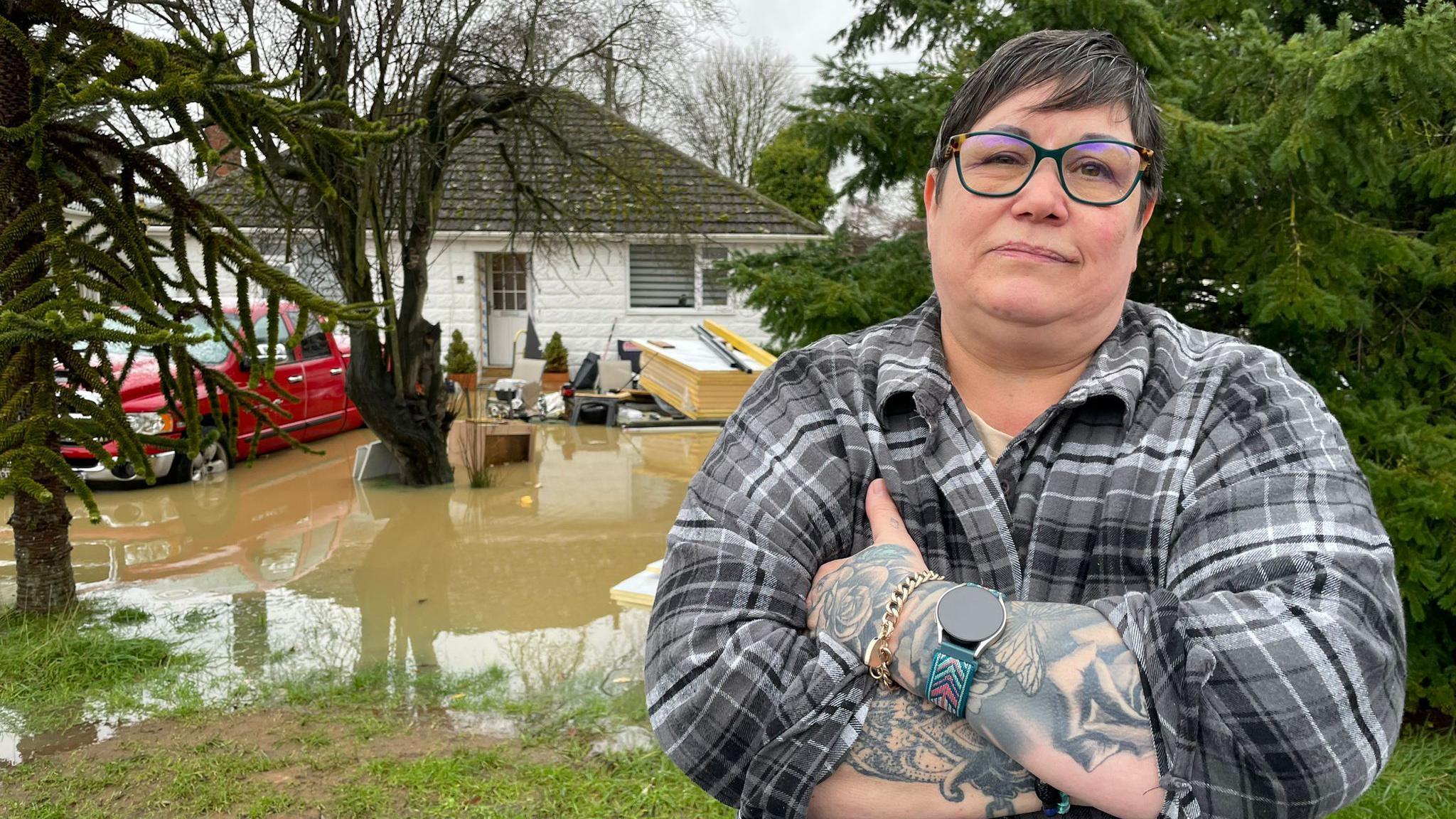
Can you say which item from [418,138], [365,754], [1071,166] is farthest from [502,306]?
[1071,166]

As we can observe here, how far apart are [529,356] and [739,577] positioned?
16.7 metres

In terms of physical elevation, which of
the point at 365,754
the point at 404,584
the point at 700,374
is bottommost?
the point at 404,584

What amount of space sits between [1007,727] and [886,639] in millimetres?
198

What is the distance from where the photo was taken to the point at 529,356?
17938mm

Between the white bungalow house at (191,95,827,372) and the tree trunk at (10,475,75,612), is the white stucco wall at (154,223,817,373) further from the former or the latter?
the tree trunk at (10,475,75,612)

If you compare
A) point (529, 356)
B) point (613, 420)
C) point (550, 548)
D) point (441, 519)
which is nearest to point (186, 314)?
point (550, 548)

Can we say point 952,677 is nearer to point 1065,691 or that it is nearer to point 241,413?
point 1065,691

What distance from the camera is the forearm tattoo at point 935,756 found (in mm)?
1459

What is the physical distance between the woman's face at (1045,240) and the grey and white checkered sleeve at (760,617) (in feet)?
1.07

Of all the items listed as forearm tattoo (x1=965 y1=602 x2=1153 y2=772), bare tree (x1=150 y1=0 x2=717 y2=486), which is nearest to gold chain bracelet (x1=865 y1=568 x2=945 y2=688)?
forearm tattoo (x1=965 y1=602 x2=1153 y2=772)

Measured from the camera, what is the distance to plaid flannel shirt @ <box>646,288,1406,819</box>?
1375 millimetres

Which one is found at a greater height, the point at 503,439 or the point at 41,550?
the point at 41,550

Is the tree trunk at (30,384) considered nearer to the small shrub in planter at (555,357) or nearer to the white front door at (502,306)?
the small shrub in planter at (555,357)

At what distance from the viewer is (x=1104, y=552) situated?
63.7 inches
